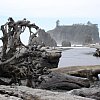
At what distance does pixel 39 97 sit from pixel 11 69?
8601mm

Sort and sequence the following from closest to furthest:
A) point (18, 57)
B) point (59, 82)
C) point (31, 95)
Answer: point (31, 95) → point (18, 57) → point (59, 82)

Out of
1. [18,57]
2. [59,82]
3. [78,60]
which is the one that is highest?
[18,57]

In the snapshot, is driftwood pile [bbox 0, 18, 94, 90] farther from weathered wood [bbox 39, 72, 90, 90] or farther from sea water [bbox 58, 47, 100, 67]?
sea water [bbox 58, 47, 100, 67]

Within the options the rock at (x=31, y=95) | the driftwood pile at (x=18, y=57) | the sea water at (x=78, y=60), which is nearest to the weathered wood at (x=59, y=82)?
the driftwood pile at (x=18, y=57)

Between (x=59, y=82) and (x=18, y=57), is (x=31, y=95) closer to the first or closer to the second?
(x=18, y=57)

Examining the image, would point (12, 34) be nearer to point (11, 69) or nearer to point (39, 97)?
point (11, 69)

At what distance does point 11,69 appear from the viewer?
14961 millimetres

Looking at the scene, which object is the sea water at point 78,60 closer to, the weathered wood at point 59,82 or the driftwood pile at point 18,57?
the weathered wood at point 59,82

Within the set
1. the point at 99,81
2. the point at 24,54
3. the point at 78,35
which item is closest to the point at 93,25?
the point at 78,35

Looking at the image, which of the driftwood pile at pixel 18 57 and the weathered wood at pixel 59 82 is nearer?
the driftwood pile at pixel 18 57

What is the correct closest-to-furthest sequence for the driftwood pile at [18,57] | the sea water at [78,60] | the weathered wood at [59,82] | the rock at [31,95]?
the rock at [31,95] < the driftwood pile at [18,57] < the weathered wood at [59,82] < the sea water at [78,60]

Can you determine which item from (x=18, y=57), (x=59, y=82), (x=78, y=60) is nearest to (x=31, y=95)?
(x=18, y=57)

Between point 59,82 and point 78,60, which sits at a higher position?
point 59,82

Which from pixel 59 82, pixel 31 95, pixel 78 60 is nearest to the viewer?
pixel 31 95
